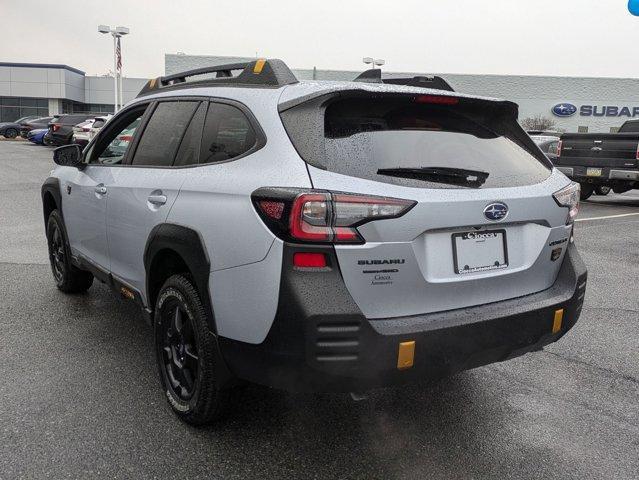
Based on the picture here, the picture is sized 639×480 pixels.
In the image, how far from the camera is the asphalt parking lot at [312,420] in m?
2.71

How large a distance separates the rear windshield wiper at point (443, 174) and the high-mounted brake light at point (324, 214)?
185mm

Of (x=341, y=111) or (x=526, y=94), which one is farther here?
(x=526, y=94)

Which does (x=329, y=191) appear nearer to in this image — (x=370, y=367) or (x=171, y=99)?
(x=370, y=367)

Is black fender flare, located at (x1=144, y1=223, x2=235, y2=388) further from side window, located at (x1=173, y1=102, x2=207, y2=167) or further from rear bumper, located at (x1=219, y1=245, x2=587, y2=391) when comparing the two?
side window, located at (x1=173, y1=102, x2=207, y2=167)

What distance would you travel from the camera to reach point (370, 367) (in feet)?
7.75

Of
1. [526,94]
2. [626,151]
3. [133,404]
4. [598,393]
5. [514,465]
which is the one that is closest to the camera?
[514,465]

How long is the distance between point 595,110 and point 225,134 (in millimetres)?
47558

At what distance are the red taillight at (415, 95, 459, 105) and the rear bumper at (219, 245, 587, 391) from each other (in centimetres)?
94

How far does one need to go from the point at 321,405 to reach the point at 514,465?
1.05 meters

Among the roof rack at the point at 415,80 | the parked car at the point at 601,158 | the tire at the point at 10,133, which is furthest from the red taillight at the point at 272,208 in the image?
the tire at the point at 10,133

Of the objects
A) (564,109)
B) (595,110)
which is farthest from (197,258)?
(595,110)

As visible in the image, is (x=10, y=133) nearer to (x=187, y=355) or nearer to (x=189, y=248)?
(x=187, y=355)

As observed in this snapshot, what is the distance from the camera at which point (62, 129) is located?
2730 centimetres

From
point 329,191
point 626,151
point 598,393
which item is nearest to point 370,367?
point 329,191
